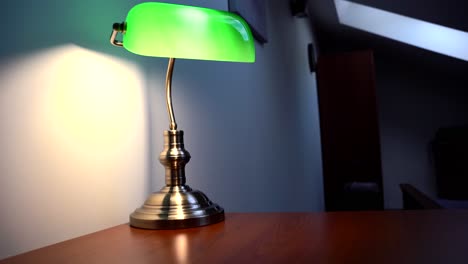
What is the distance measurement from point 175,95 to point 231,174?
41 cm

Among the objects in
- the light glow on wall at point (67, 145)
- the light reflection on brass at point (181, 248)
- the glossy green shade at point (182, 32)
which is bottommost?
the light reflection on brass at point (181, 248)

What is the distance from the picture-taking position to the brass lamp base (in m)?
0.68

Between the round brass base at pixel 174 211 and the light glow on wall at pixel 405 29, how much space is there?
337 cm

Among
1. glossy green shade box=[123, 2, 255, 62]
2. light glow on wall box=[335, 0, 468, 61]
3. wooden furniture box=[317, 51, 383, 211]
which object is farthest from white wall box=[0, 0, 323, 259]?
light glow on wall box=[335, 0, 468, 61]

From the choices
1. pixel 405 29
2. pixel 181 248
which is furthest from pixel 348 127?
pixel 181 248

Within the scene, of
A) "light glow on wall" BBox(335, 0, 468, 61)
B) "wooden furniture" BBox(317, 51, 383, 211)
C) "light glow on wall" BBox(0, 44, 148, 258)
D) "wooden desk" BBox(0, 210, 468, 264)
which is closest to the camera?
"wooden desk" BBox(0, 210, 468, 264)

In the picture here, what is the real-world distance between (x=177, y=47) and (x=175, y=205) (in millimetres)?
267

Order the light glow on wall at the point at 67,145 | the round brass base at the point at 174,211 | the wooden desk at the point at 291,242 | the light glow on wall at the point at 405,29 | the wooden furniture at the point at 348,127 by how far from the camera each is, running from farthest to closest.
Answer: the light glow on wall at the point at 405,29 → the wooden furniture at the point at 348,127 → the round brass base at the point at 174,211 → the light glow on wall at the point at 67,145 → the wooden desk at the point at 291,242

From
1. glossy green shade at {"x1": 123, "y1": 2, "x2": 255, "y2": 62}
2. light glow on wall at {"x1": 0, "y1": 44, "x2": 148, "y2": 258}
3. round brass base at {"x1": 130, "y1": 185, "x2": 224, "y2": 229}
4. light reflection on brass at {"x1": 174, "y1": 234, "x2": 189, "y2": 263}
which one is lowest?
light reflection on brass at {"x1": 174, "y1": 234, "x2": 189, "y2": 263}

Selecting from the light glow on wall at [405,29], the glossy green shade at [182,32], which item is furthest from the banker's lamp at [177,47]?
the light glow on wall at [405,29]

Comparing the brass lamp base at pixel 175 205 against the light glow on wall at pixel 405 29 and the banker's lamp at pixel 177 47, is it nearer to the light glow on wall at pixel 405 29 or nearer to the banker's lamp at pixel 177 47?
the banker's lamp at pixel 177 47

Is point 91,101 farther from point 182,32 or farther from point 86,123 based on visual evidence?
point 182,32

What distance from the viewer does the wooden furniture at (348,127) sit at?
123 inches

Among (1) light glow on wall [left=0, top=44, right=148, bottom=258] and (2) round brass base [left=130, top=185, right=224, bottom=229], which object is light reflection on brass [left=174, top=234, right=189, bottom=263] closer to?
(2) round brass base [left=130, top=185, right=224, bottom=229]
